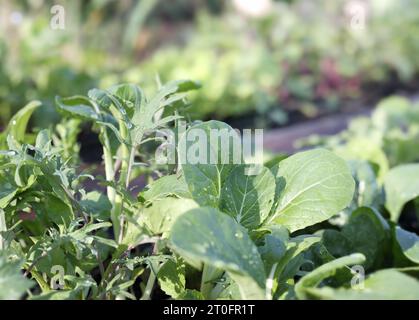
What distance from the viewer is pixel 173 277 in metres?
0.79

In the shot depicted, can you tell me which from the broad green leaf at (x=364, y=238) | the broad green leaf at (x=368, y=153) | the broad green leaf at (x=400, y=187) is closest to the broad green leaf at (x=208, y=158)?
the broad green leaf at (x=364, y=238)

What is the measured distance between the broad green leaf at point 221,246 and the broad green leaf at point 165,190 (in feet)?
0.34

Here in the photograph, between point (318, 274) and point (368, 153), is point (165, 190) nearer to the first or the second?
point (318, 274)

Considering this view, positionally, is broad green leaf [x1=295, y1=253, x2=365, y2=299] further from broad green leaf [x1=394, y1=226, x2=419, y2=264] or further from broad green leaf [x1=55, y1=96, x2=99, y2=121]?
broad green leaf [x1=55, y1=96, x2=99, y2=121]

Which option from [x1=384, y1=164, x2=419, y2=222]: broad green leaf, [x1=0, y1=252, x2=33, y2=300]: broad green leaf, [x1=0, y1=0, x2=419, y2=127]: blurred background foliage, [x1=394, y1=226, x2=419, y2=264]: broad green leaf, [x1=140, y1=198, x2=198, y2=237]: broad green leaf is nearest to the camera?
[x1=0, y1=252, x2=33, y2=300]: broad green leaf

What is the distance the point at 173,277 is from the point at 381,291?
0.28 meters

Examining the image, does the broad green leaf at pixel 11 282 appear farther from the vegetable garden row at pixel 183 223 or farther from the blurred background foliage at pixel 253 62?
the blurred background foliage at pixel 253 62

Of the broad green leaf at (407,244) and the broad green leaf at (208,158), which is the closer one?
the broad green leaf at (208,158)

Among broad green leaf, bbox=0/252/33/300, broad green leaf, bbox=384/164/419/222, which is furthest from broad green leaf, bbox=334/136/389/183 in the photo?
broad green leaf, bbox=0/252/33/300

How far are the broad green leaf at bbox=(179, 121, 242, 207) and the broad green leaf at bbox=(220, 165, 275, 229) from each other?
0.05 ft

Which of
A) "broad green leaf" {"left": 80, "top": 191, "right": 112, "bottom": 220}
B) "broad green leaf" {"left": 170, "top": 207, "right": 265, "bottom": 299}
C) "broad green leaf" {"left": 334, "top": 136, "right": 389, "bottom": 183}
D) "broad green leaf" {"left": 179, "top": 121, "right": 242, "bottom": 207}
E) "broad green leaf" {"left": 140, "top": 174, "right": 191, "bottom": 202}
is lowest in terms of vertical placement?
"broad green leaf" {"left": 170, "top": 207, "right": 265, "bottom": 299}

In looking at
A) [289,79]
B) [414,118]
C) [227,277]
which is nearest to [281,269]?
[227,277]

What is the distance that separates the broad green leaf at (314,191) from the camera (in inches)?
31.1

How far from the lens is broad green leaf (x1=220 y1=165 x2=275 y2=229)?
2.58ft
